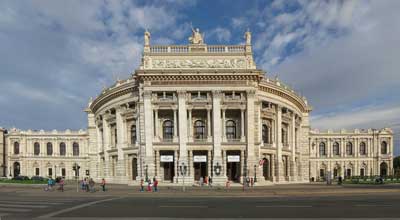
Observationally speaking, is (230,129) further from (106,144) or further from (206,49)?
(106,144)

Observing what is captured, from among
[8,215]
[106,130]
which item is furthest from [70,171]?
[8,215]

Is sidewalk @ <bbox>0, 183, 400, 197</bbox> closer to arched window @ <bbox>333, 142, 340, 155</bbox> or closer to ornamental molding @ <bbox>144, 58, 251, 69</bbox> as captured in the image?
ornamental molding @ <bbox>144, 58, 251, 69</bbox>

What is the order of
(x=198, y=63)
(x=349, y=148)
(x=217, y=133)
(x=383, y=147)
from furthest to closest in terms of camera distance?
1. (x=383, y=147)
2. (x=349, y=148)
3. (x=198, y=63)
4. (x=217, y=133)

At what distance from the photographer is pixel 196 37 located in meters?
54.6

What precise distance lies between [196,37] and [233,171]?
74.5ft

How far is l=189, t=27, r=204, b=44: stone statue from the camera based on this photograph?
54.5 meters

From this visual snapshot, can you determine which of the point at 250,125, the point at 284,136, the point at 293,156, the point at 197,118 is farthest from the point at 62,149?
the point at 250,125

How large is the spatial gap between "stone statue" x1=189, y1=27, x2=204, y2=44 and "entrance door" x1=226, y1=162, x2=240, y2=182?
20.5 m

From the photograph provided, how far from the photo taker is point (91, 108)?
235 ft

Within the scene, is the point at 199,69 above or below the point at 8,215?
above

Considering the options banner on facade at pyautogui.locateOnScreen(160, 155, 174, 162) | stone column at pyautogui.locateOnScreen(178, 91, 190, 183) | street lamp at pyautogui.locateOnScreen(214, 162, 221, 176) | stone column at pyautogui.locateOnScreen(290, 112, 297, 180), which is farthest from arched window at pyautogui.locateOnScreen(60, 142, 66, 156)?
stone column at pyautogui.locateOnScreen(290, 112, 297, 180)

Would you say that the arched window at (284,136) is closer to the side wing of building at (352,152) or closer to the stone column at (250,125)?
the stone column at (250,125)

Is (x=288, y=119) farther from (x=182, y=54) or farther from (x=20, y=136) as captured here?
(x=20, y=136)

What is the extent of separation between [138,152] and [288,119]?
28.6 metres
